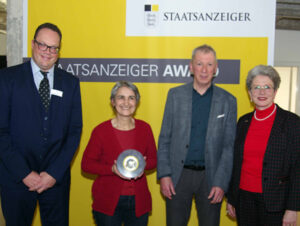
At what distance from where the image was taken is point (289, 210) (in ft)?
6.66

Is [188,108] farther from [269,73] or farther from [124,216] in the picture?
[124,216]

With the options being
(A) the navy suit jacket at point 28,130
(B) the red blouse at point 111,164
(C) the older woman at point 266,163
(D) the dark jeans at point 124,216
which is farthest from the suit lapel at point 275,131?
(A) the navy suit jacket at point 28,130

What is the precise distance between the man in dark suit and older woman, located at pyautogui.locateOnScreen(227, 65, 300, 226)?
1405 mm

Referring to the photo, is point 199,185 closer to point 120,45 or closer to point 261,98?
point 261,98

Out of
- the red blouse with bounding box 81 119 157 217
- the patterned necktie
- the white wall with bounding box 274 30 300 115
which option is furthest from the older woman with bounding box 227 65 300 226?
the white wall with bounding box 274 30 300 115

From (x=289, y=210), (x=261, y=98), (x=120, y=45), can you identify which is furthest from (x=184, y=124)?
(x=120, y=45)

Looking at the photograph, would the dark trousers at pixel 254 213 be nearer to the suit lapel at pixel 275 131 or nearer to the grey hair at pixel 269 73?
the suit lapel at pixel 275 131

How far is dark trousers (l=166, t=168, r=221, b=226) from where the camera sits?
2320 millimetres

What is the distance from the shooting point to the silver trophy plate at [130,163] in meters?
2.03

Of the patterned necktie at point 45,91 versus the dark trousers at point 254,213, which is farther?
the patterned necktie at point 45,91

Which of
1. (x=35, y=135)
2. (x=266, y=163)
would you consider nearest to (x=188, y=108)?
(x=266, y=163)

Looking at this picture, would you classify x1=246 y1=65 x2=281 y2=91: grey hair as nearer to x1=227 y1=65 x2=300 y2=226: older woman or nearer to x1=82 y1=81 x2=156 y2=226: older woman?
x1=227 y1=65 x2=300 y2=226: older woman

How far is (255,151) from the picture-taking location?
216 centimetres

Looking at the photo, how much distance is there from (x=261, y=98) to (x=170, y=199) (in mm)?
1103
